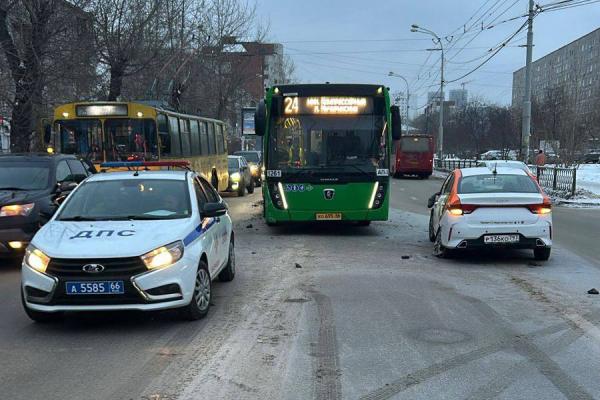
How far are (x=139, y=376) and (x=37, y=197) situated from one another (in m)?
5.65

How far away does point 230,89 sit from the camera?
142 feet

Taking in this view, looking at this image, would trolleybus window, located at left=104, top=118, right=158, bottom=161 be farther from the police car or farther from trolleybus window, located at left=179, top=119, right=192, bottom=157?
the police car

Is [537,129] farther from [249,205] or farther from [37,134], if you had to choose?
[37,134]

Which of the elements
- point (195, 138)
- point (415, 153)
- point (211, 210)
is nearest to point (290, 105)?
point (211, 210)

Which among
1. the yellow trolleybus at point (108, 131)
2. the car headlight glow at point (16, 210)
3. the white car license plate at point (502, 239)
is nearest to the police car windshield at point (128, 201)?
the car headlight glow at point (16, 210)

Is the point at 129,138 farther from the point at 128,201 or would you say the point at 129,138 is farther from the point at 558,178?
the point at 558,178

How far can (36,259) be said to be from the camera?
565 centimetres

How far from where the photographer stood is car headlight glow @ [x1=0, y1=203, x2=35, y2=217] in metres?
8.77

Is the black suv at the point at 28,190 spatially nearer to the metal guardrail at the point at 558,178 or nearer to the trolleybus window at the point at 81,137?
the trolleybus window at the point at 81,137

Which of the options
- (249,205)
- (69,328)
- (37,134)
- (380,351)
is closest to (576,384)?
(380,351)

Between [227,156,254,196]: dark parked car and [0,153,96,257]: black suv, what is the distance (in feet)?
45.4

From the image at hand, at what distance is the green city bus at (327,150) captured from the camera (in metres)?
12.5

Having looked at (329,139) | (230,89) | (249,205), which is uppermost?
(230,89)

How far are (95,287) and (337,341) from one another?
227cm
